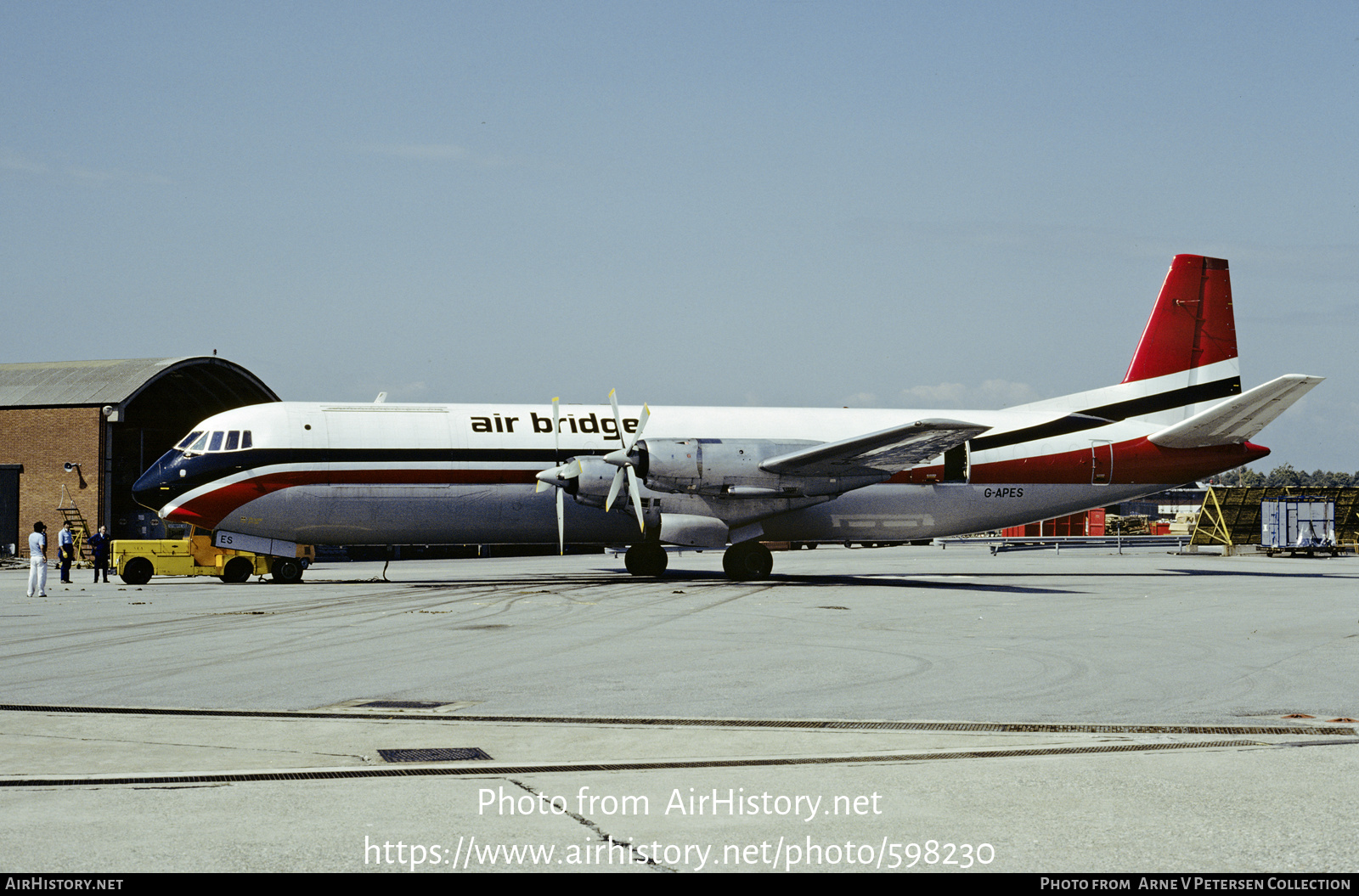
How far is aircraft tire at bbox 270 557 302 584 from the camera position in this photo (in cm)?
3478

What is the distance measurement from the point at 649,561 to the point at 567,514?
391cm

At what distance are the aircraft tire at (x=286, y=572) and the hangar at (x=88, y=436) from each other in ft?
76.5

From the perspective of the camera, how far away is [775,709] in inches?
456

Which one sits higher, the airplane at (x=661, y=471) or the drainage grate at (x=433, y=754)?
the airplane at (x=661, y=471)

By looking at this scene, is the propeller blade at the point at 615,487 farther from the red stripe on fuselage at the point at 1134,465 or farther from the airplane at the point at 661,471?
the red stripe on fuselage at the point at 1134,465

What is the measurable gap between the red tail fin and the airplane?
220 cm

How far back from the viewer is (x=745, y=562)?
33.1 m

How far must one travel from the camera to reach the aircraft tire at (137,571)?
3476 cm

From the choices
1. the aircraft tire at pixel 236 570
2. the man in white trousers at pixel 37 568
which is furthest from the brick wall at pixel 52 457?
the man in white trousers at pixel 37 568

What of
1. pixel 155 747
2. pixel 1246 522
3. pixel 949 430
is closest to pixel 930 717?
pixel 155 747

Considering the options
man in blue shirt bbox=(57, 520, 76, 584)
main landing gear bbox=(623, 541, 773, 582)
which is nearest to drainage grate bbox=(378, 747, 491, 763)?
main landing gear bbox=(623, 541, 773, 582)

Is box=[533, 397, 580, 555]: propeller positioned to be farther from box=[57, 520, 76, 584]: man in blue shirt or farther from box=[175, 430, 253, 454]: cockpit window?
box=[57, 520, 76, 584]: man in blue shirt

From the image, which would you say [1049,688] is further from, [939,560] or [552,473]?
[939,560]
